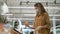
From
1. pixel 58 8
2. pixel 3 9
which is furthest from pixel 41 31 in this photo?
pixel 58 8

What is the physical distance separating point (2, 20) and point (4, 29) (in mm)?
149

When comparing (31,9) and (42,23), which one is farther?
(31,9)

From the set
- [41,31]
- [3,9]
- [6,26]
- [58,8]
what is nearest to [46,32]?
[41,31]

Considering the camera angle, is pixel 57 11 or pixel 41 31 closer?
pixel 41 31

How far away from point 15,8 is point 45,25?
138cm

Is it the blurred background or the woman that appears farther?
the blurred background

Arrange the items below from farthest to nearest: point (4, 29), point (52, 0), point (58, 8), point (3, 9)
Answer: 1. point (58, 8)
2. point (52, 0)
3. point (3, 9)
4. point (4, 29)

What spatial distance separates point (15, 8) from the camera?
3.00 metres

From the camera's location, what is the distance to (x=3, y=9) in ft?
6.23

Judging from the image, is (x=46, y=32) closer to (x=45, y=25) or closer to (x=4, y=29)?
(x=45, y=25)

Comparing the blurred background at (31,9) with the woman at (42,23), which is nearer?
the woman at (42,23)

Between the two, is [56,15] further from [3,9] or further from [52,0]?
[3,9]

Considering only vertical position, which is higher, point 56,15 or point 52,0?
point 52,0

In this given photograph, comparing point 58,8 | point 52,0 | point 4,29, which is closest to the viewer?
point 4,29
